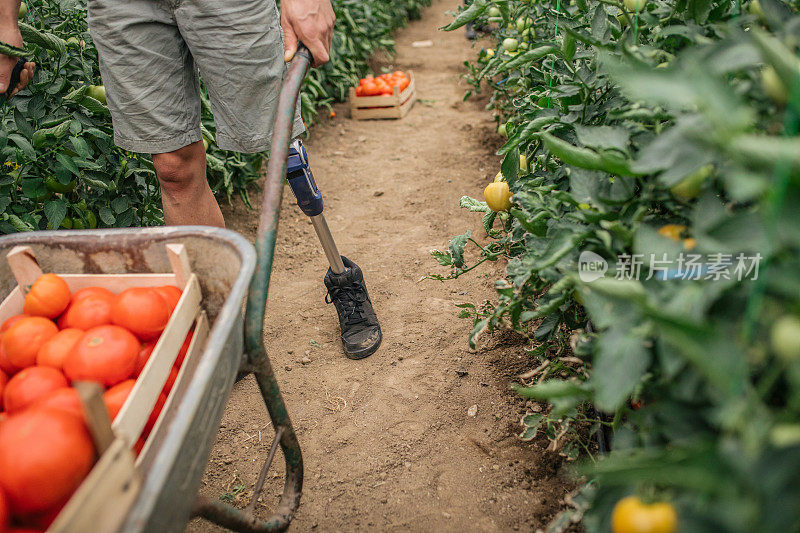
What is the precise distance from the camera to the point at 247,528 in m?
1.25

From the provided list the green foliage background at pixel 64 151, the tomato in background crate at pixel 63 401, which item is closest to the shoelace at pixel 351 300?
the green foliage background at pixel 64 151

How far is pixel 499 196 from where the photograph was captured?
1.75 metres

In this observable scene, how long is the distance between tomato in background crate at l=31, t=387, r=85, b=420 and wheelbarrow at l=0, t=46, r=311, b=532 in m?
0.15

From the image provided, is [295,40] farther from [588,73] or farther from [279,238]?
[279,238]

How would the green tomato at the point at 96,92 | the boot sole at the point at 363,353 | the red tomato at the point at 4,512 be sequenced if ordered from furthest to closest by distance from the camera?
the boot sole at the point at 363,353 → the green tomato at the point at 96,92 → the red tomato at the point at 4,512

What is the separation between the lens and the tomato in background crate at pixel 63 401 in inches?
39.2

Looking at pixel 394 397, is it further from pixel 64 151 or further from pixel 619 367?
pixel 64 151

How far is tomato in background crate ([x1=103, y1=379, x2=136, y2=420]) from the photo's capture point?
43.1 inches

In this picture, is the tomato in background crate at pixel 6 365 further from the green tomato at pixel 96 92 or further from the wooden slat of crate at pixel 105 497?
the green tomato at pixel 96 92

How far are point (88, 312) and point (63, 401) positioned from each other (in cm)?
30

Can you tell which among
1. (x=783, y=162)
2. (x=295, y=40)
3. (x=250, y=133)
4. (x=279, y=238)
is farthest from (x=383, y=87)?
(x=783, y=162)

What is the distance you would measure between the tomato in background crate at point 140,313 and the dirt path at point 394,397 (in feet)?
2.60

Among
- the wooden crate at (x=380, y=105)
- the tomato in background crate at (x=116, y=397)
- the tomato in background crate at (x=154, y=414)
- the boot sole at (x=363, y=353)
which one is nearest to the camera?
the tomato in background crate at (x=116, y=397)

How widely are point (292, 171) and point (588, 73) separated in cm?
108
